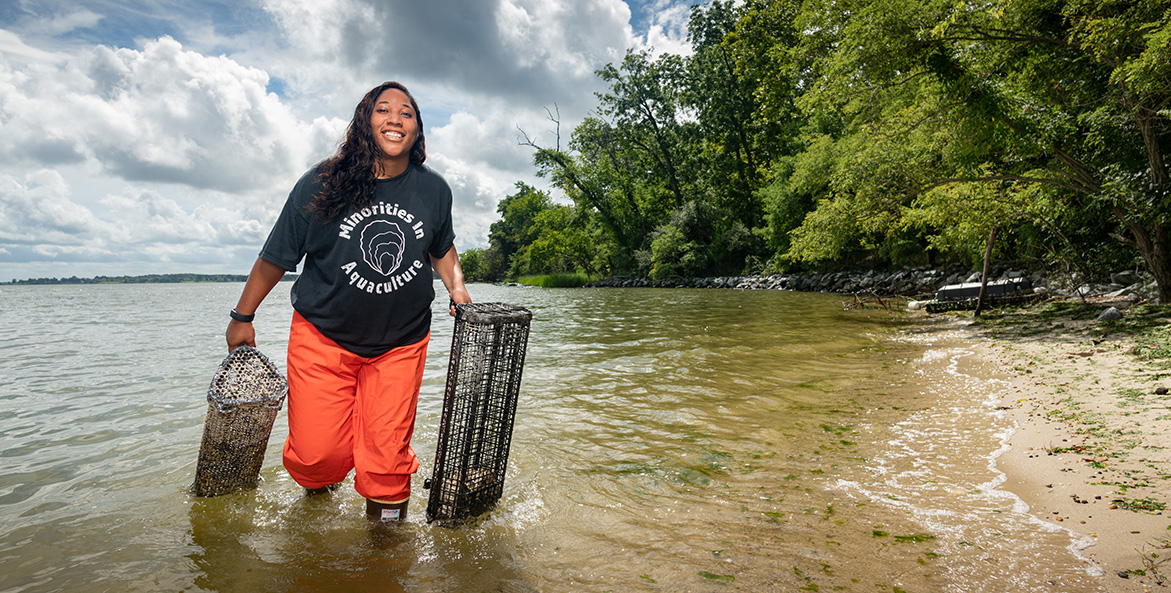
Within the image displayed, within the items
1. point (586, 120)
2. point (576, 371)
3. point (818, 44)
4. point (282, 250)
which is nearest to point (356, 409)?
point (282, 250)

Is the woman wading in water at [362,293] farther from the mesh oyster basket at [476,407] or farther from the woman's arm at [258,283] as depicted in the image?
the mesh oyster basket at [476,407]

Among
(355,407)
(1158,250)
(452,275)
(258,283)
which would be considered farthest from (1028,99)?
(258,283)

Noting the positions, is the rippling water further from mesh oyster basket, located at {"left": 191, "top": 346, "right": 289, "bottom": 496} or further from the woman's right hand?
the woman's right hand

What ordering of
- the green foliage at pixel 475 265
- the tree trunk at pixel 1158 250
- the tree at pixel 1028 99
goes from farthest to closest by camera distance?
the green foliage at pixel 475 265, the tree trunk at pixel 1158 250, the tree at pixel 1028 99

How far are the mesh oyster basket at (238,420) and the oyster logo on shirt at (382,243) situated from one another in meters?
0.96

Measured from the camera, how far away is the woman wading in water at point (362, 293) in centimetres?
262

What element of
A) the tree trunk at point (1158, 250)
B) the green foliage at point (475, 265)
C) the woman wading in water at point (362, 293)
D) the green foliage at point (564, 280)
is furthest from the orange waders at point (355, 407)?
the green foliage at point (475, 265)

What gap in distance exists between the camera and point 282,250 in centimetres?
262

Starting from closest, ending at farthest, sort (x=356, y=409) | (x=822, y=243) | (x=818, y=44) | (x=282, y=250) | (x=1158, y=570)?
(x=1158, y=570) < (x=282, y=250) < (x=356, y=409) < (x=818, y=44) < (x=822, y=243)

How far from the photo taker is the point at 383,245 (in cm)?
268

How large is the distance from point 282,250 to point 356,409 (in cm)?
87

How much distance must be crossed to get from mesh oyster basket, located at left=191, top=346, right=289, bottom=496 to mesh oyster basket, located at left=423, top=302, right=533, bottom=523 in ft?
3.61

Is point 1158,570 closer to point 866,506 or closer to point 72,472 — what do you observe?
point 866,506

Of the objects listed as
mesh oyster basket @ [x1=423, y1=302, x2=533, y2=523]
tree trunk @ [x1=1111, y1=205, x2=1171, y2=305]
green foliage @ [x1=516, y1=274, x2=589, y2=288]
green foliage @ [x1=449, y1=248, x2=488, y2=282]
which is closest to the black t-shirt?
mesh oyster basket @ [x1=423, y1=302, x2=533, y2=523]
